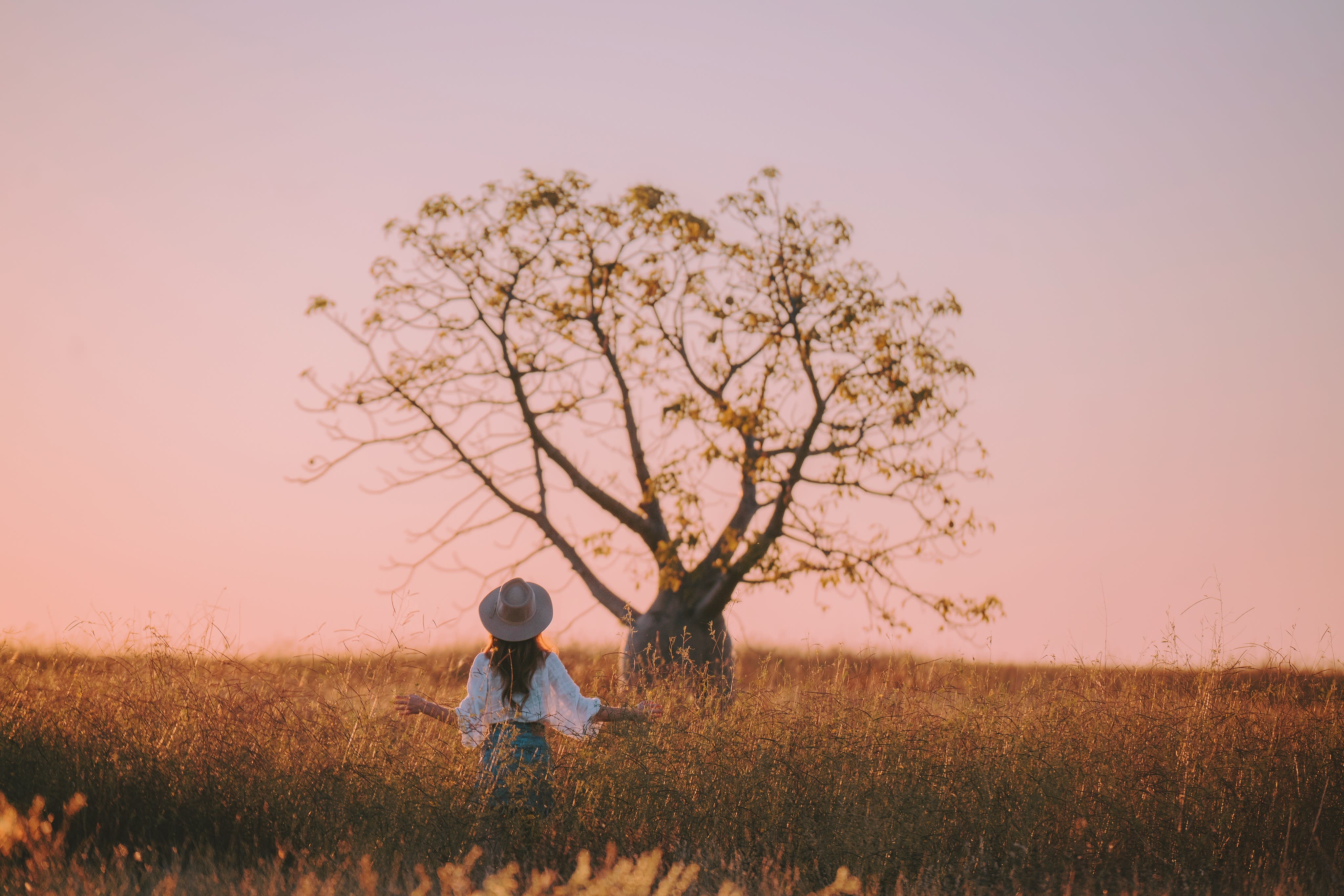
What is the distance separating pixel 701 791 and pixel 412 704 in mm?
1865

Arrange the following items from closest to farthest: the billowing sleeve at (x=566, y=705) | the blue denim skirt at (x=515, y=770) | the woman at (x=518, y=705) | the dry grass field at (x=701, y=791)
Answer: the dry grass field at (x=701, y=791) → the blue denim skirt at (x=515, y=770) → the woman at (x=518, y=705) → the billowing sleeve at (x=566, y=705)

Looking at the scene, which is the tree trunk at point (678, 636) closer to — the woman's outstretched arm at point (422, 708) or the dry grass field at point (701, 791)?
the dry grass field at point (701, 791)

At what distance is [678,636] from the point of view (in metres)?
12.1

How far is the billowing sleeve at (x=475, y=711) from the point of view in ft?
19.9

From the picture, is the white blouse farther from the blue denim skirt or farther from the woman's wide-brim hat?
the woman's wide-brim hat

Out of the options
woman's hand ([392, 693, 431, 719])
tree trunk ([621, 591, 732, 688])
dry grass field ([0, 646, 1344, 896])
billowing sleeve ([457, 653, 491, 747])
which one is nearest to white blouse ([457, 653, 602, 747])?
billowing sleeve ([457, 653, 491, 747])

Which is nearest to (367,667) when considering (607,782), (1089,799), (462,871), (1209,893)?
(607,782)

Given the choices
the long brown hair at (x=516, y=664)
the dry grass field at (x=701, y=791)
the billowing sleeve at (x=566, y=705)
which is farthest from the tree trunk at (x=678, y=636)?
the long brown hair at (x=516, y=664)

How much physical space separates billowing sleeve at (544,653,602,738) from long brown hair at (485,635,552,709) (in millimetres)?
109

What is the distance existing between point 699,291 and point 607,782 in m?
8.01

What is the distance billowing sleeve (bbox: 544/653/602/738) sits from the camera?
608cm

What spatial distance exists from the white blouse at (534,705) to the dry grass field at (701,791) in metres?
0.39

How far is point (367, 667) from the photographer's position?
7.89m

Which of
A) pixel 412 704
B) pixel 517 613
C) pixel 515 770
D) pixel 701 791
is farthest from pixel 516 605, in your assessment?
pixel 701 791
